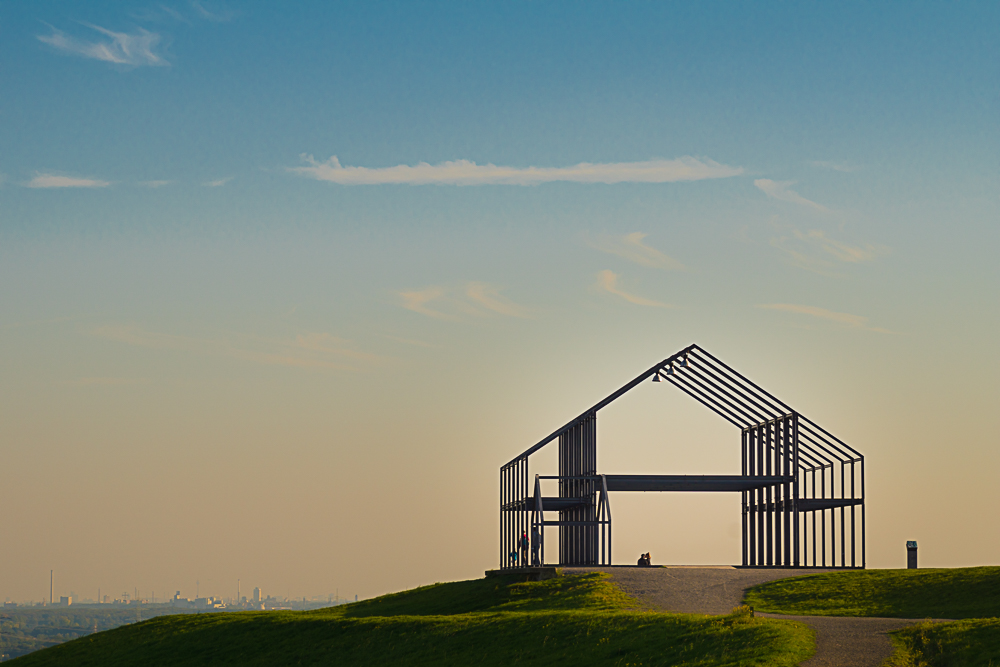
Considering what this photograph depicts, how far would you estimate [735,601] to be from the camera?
34.6 m

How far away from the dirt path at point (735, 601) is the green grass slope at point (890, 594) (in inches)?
44.6

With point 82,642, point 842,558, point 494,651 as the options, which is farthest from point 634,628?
point 842,558

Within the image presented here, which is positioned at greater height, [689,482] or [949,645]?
[689,482]

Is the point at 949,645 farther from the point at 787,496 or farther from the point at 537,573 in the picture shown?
the point at 787,496

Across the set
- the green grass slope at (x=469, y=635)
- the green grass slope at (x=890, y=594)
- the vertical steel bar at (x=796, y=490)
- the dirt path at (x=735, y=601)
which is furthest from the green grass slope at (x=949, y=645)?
the vertical steel bar at (x=796, y=490)

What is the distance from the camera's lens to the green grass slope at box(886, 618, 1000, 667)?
2241 cm

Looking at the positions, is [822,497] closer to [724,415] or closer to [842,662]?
[724,415]

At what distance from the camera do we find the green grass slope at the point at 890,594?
3216 cm

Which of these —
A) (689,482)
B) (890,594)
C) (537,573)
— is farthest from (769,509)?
(890,594)

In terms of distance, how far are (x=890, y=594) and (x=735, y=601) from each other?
450 cm

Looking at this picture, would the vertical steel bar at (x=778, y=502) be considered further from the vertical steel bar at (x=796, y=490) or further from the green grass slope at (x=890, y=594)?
the green grass slope at (x=890, y=594)

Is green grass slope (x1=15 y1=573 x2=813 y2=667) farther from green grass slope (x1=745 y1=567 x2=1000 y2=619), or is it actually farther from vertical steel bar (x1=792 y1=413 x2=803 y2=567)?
vertical steel bar (x1=792 y1=413 x2=803 y2=567)

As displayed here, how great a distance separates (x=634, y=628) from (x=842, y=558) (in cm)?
2578

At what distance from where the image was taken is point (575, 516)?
57844 mm
